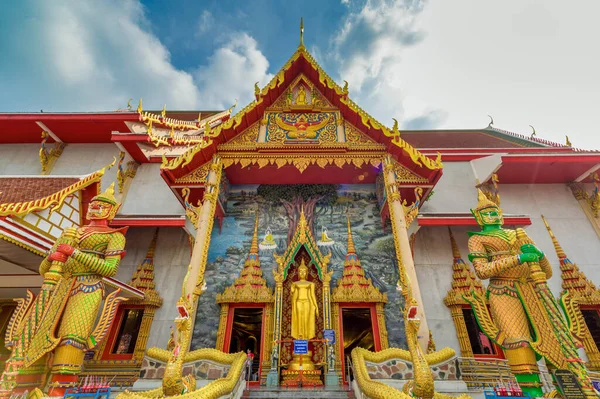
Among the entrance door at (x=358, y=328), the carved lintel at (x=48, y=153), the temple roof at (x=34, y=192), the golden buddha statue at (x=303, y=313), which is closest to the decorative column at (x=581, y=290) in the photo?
the entrance door at (x=358, y=328)

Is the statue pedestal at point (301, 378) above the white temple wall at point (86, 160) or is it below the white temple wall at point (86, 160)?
below

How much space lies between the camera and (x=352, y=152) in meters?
7.51

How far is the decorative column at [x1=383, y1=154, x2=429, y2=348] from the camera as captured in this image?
5.43 meters

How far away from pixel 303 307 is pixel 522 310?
409 cm

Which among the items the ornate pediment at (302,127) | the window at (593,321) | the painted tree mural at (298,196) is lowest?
the window at (593,321)

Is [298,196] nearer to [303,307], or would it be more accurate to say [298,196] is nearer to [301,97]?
[301,97]

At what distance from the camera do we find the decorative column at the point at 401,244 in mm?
5430

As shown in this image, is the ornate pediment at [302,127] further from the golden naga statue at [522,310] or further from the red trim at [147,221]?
the golden naga statue at [522,310]

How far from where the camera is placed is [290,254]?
24.5ft

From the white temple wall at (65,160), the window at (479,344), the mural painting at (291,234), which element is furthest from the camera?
the white temple wall at (65,160)

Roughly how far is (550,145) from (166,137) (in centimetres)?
1238

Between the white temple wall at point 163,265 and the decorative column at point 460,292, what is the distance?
651 cm

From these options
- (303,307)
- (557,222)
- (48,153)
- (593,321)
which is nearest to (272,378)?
(303,307)

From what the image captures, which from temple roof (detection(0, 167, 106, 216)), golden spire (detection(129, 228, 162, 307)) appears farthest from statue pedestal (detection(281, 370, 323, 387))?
temple roof (detection(0, 167, 106, 216))
